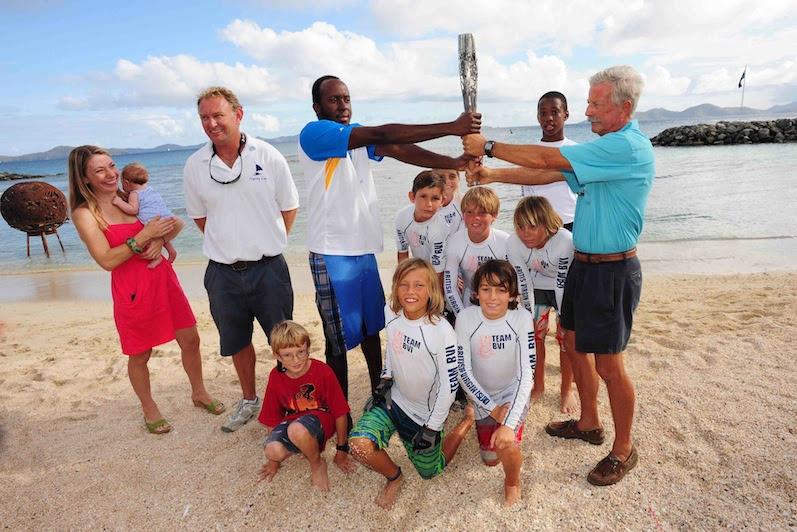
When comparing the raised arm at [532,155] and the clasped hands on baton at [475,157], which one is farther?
the clasped hands on baton at [475,157]

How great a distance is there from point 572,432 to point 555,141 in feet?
9.38

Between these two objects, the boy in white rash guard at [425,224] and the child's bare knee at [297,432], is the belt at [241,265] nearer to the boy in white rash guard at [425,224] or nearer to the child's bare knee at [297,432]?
the boy in white rash guard at [425,224]

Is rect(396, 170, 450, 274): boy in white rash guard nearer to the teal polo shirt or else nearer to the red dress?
the teal polo shirt

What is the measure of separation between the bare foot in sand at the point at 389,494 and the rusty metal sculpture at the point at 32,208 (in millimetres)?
13784

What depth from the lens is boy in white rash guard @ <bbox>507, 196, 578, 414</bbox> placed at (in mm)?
3738

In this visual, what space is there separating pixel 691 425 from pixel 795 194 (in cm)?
1476

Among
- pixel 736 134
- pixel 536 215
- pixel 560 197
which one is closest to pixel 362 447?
pixel 536 215

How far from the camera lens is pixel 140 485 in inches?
139

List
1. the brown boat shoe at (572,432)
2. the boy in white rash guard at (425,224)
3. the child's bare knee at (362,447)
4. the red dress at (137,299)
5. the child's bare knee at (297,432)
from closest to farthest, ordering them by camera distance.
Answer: the child's bare knee at (362,447)
the child's bare knee at (297,432)
the brown boat shoe at (572,432)
the red dress at (137,299)
the boy in white rash guard at (425,224)

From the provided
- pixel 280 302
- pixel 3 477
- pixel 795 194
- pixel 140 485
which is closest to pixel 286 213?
pixel 280 302

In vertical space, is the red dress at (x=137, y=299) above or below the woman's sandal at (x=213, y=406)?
above

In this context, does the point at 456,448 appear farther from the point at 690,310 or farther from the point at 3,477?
the point at 690,310

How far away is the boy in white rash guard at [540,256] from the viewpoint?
3.74 meters

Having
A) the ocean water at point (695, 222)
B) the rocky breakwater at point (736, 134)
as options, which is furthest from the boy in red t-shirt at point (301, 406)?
the rocky breakwater at point (736, 134)
